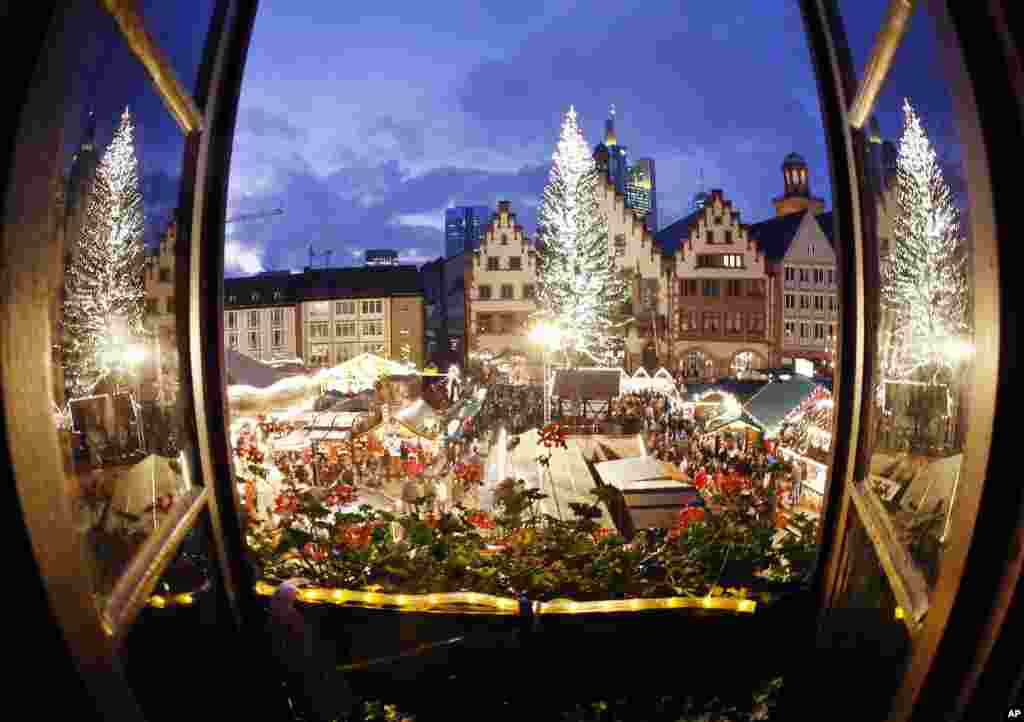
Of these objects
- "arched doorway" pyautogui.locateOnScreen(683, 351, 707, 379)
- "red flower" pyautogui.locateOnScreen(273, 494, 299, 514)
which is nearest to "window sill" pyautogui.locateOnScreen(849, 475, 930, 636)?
"red flower" pyautogui.locateOnScreen(273, 494, 299, 514)

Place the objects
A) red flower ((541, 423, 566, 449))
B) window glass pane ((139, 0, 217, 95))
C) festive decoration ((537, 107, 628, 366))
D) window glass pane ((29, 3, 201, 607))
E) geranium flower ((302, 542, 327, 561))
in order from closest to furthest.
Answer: window glass pane ((29, 3, 201, 607))
window glass pane ((139, 0, 217, 95))
geranium flower ((302, 542, 327, 561))
red flower ((541, 423, 566, 449))
festive decoration ((537, 107, 628, 366))

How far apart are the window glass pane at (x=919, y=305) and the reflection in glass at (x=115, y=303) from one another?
1449 millimetres

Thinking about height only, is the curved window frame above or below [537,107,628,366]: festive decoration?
below

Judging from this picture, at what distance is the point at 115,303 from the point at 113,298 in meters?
Result: 0.01

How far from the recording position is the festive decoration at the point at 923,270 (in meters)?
1.18

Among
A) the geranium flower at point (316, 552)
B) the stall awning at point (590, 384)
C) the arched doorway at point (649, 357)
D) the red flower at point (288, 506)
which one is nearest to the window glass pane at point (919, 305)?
the geranium flower at point (316, 552)

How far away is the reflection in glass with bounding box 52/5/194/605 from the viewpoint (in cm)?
106

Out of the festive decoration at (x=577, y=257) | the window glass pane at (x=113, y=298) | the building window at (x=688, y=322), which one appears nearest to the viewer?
the window glass pane at (x=113, y=298)

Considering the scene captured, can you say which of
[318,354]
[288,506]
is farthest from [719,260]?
[288,506]

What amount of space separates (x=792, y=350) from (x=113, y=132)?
880 inches

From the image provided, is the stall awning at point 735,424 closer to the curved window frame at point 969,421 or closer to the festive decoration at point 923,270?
the festive decoration at point 923,270

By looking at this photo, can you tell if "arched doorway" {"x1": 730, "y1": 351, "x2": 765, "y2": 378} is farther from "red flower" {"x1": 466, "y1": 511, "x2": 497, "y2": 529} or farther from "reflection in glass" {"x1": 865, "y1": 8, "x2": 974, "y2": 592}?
"reflection in glass" {"x1": 865, "y1": 8, "x2": 974, "y2": 592}

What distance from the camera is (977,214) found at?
91cm

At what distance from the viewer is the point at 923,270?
141cm
